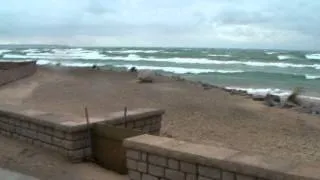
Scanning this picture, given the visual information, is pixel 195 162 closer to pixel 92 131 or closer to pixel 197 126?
pixel 92 131

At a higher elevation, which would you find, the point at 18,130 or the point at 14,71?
the point at 18,130

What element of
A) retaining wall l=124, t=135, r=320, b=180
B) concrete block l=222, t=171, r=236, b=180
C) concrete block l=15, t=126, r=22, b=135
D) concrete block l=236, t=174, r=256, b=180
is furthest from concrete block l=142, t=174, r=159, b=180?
concrete block l=15, t=126, r=22, b=135

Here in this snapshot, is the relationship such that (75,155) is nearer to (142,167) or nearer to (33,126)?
(33,126)

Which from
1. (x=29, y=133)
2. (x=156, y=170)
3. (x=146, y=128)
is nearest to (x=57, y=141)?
(x=29, y=133)

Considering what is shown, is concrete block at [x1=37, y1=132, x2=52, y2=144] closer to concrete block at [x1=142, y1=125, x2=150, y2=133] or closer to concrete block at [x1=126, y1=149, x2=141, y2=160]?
concrete block at [x1=142, y1=125, x2=150, y2=133]

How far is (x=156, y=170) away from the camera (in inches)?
193

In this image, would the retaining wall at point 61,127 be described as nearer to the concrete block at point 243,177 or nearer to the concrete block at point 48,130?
the concrete block at point 48,130

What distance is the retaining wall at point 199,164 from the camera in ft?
13.2

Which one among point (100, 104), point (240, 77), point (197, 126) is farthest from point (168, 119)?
point (240, 77)

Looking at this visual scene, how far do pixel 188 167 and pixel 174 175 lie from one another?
8.6 inches

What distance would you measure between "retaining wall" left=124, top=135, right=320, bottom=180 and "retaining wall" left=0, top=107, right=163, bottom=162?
4.45ft

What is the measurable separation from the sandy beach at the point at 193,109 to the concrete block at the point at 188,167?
2852 mm

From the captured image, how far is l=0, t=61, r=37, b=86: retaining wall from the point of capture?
20.2 metres

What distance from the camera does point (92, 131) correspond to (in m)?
6.38
